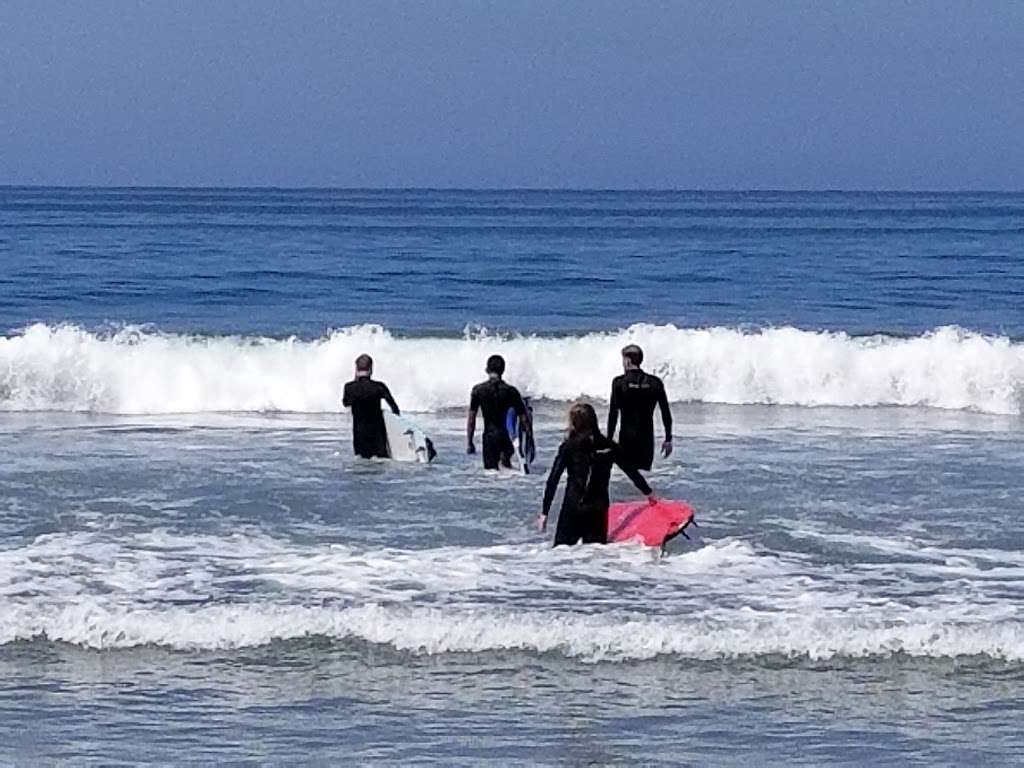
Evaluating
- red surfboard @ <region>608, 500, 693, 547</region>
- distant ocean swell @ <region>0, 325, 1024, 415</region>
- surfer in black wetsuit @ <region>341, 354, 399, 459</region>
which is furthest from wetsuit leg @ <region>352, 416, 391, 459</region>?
distant ocean swell @ <region>0, 325, 1024, 415</region>

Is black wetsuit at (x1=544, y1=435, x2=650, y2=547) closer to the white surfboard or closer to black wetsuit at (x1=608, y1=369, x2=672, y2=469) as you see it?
black wetsuit at (x1=608, y1=369, x2=672, y2=469)

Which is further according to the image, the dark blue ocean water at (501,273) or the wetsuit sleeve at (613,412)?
the dark blue ocean water at (501,273)

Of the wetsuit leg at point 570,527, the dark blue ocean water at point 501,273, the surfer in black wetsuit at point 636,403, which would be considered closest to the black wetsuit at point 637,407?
the surfer in black wetsuit at point 636,403

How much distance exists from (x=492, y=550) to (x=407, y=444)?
4.59 meters

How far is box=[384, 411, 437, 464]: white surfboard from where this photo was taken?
17.5m

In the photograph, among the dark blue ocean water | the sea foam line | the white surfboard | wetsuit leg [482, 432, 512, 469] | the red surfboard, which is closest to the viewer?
the sea foam line

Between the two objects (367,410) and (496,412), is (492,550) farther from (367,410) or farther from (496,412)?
(367,410)

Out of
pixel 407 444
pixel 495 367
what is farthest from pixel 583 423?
pixel 407 444

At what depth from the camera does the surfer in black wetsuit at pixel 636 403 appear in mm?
15398

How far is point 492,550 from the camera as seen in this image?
1310 centimetres

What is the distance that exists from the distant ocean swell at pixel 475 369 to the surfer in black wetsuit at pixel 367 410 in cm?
536

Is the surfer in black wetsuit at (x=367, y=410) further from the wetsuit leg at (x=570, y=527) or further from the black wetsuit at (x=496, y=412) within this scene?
the wetsuit leg at (x=570, y=527)

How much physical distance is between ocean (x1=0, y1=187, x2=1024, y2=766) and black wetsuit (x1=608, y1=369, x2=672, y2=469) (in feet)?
1.57

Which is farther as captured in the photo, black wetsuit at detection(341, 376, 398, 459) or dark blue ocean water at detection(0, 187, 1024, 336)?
dark blue ocean water at detection(0, 187, 1024, 336)
